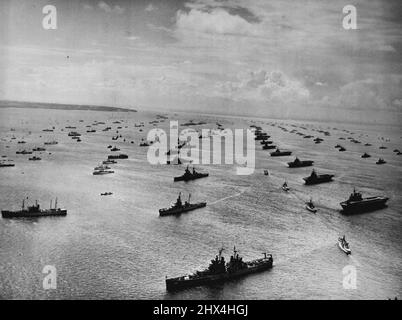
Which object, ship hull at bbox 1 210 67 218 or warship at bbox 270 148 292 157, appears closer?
ship hull at bbox 1 210 67 218

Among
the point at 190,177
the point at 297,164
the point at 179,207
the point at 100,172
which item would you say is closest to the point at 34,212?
the point at 179,207

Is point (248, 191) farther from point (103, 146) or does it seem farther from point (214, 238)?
point (103, 146)

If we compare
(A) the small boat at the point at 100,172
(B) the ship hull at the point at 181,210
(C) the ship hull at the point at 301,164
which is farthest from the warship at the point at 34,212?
(C) the ship hull at the point at 301,164

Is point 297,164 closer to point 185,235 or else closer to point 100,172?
point 100,172

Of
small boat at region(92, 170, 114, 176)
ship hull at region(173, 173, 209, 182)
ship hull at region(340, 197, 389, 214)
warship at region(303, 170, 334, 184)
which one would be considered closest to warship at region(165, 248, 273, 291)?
ship hull at region(340, 197, 389, 214)

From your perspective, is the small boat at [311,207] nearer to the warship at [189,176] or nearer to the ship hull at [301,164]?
the warship at [189,176]

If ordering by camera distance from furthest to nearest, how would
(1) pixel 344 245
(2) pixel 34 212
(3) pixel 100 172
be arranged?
1. (3) pixel 100 172
2. (2) pixel 34 212
3. (1) pixel 344 245

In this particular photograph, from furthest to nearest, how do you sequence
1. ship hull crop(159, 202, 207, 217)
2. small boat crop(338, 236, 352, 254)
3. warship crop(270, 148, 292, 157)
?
warship crop(270, 148, 292, 157)
ship hull crop(159, 202, 207, 217)
small boat crop(338, 236, 352, 254)

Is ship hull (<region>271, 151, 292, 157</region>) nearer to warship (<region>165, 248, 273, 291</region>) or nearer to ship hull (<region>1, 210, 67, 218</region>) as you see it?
ship hull (<region>1, 210, 67, 218</region>)
